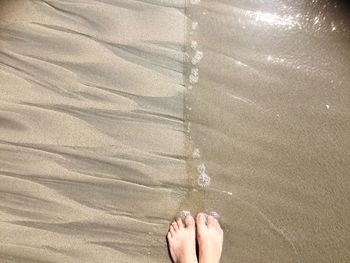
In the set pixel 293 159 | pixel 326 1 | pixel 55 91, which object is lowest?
pixel 293 159

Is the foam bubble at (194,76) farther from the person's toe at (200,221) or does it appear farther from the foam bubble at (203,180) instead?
the person's toe at (200,221)

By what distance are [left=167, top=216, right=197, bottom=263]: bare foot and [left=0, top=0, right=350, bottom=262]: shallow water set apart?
4cm

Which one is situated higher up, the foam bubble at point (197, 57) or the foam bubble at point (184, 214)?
the foam bubble at point (197, 57)

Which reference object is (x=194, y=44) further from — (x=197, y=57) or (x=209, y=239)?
(x=209, y=239)

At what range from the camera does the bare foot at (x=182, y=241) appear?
1.80m

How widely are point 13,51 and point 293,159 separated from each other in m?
1.30

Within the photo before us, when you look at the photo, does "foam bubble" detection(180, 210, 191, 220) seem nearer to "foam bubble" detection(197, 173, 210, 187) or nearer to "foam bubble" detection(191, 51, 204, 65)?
"foam bubble" detection(197, 173, 210, 187)

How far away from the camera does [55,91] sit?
1960 mm

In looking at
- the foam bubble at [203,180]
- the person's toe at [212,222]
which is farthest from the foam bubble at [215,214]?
the foam bubble at [203,180]

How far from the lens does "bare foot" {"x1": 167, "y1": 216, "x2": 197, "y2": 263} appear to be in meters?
1.80

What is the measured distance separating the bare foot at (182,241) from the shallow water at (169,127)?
41 millimetres

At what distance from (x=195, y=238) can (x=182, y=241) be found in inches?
3.2

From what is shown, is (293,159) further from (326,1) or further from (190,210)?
(326,1)

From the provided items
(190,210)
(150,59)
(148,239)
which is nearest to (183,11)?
(150,59)
